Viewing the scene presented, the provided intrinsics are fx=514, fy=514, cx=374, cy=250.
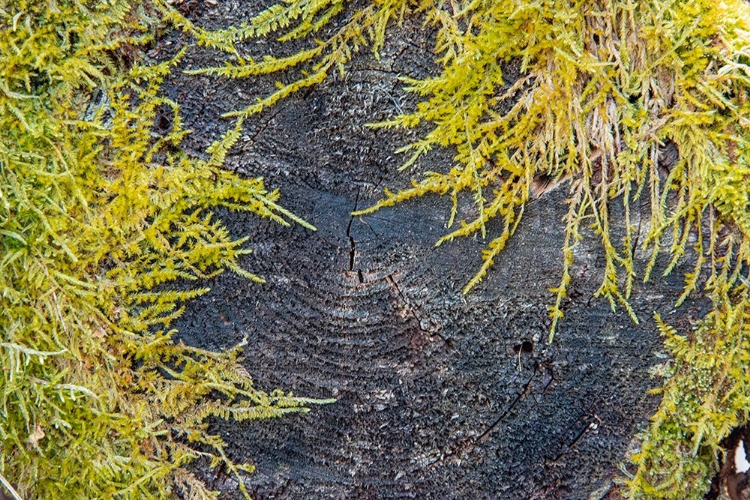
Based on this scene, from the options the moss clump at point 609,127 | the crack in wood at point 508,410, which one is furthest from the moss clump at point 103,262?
the crack in wood at point 508,410

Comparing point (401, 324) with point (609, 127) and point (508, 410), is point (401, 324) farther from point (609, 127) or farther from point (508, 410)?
point (609, 127)

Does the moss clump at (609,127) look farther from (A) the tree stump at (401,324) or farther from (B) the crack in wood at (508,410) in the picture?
(B) the crack in wood at (508,410)

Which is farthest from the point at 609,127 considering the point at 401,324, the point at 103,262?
the point at 103,262

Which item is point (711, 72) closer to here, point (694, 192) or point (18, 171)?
point (694, 192)

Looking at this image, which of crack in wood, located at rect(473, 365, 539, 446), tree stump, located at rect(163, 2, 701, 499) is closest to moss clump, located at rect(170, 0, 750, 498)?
tree stump, located at rect(163, 2, 701, 499)

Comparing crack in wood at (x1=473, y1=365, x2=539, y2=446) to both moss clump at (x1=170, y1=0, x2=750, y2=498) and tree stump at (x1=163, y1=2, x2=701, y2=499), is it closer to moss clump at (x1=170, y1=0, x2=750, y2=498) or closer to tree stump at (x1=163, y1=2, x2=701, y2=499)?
tree stump at (x1=163, y1=2, x2=701, y2=499)

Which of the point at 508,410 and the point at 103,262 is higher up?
the point at 103,262
